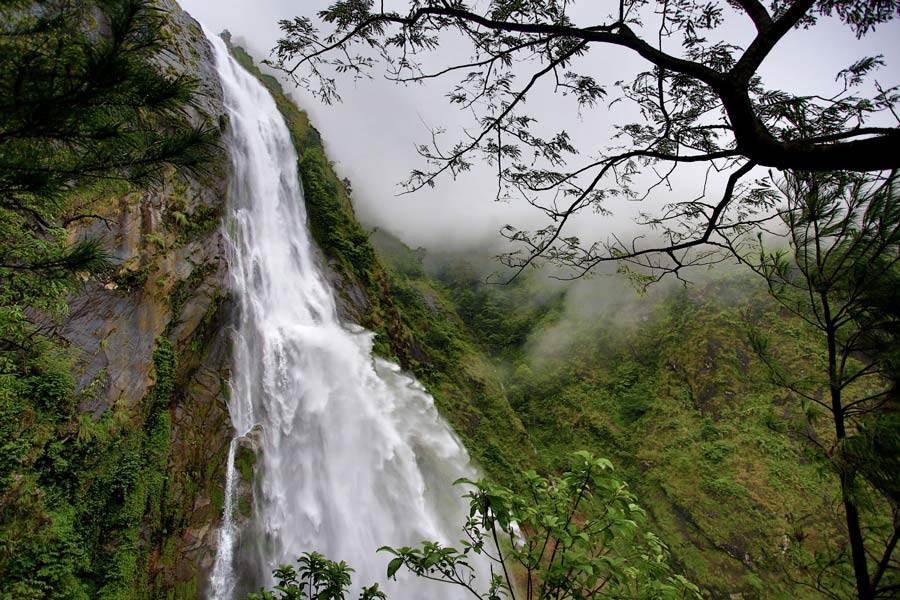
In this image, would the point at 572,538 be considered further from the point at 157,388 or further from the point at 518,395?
the point at 518,395

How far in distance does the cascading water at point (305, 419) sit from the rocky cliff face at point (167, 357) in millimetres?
484

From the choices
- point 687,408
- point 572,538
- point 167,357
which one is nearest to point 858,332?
point 572,538

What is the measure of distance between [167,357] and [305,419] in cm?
359

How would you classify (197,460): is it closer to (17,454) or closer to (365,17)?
(17,454)

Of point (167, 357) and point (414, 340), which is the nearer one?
point (167, 357)

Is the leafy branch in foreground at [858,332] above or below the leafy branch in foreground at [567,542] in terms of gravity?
above

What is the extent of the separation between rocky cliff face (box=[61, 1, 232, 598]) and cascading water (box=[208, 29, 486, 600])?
0.48 m

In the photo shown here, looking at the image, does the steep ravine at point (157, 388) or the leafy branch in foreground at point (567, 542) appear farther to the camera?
the steep ravine at point (157, 388)

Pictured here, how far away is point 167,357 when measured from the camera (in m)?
8.70

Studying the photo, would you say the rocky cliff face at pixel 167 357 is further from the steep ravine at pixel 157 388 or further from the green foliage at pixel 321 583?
the green foliage at pixel 321 583

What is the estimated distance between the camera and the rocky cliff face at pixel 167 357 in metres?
7.44

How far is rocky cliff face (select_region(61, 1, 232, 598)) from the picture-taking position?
293 inches

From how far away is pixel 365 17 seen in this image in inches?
114

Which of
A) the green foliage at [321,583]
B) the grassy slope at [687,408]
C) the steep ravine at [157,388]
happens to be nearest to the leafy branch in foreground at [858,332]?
the green foliage at [321,583]
